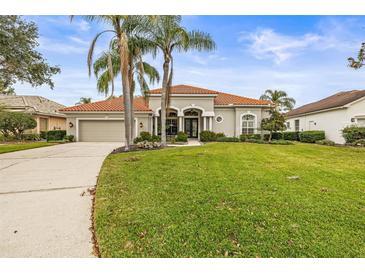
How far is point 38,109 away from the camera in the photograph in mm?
26922

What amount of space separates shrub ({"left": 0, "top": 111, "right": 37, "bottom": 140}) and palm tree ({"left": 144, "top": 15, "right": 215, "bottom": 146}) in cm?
1667

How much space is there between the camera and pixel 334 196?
15.2 feet

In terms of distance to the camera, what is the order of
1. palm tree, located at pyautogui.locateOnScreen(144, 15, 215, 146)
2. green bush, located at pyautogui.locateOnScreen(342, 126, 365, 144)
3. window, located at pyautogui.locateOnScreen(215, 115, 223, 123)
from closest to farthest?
palm tree, located at pyautogui.locateOnScreen(144, 15, 215, 146)
green bush, located at pyautogui.locateOnScreen(342, 126, 365, 144)
window, located at pyautogui.locateOnScreen(215, 115, 223, 123)

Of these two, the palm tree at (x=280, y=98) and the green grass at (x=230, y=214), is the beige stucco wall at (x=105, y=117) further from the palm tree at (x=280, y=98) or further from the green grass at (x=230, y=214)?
the palm tree at (x=280, y=98)

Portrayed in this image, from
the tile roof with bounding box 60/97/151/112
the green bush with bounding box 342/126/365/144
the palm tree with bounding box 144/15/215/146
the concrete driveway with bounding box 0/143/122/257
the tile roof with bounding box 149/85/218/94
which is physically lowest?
the concrete driveway with bounding box 0/143/122/257

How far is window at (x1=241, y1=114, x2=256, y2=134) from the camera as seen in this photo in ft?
70.8

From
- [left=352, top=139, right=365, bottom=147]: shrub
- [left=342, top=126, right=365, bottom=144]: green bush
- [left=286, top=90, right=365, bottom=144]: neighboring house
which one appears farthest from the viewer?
[left=286, top=90, right=365, bottom=144]: neighboring house

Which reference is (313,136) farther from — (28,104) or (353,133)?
(28,104)

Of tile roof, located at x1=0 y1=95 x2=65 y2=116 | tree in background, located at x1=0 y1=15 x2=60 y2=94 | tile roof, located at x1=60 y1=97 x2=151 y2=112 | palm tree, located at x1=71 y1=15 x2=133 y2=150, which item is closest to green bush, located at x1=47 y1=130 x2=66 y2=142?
tile roof, located at x1=60 y1=97 x2=151 y2=112

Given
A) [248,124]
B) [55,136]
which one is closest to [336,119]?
[248,124]

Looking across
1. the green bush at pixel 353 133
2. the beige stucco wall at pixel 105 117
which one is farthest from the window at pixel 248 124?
the beige stucco wall at pixel 105 117

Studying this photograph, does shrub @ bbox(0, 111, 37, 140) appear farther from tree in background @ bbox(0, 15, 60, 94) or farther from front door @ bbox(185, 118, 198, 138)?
front door @ bbox(185, 118, 198, 138)

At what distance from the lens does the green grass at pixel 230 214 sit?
287 cm

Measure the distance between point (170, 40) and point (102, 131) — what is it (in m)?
12.0
